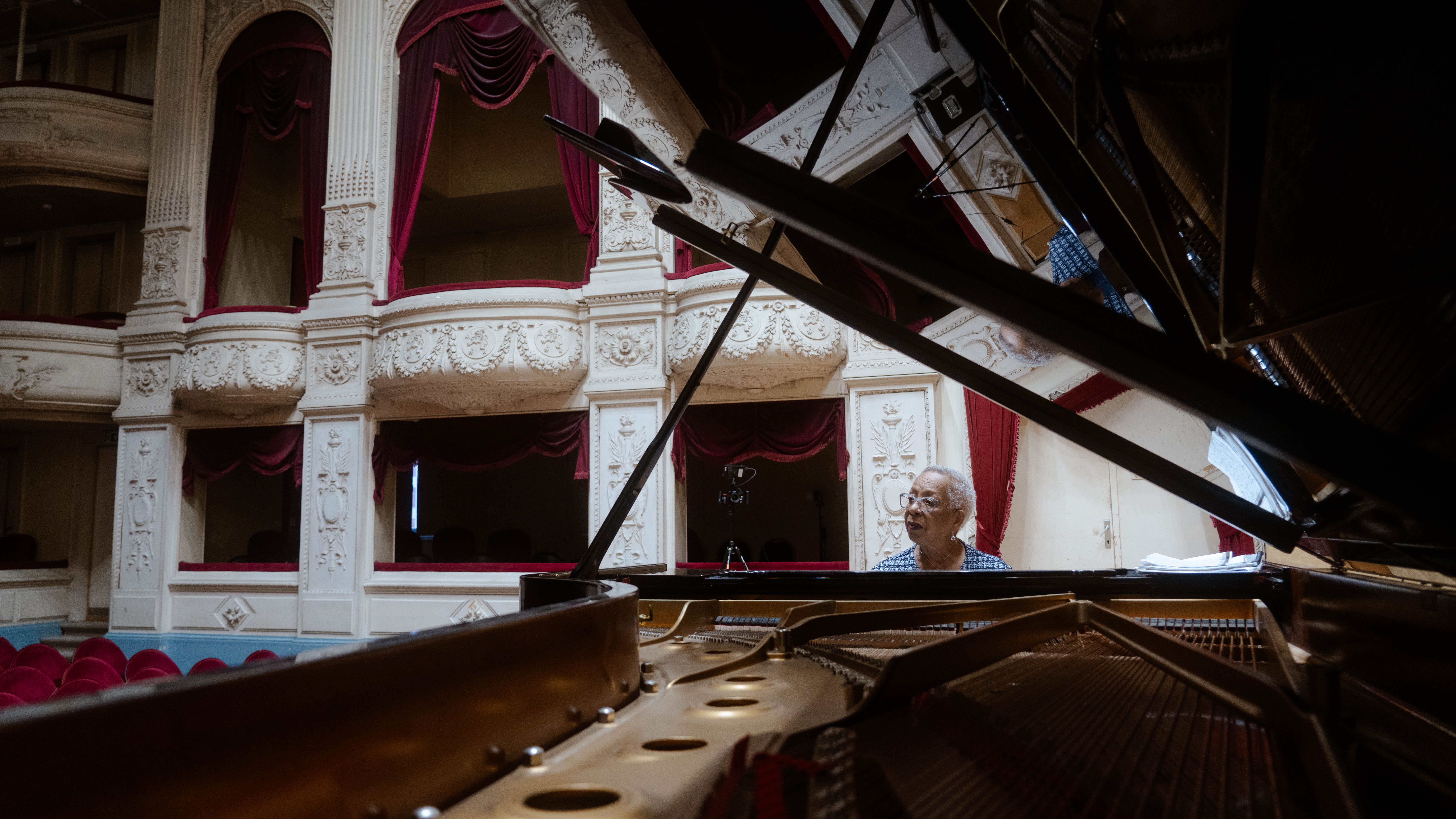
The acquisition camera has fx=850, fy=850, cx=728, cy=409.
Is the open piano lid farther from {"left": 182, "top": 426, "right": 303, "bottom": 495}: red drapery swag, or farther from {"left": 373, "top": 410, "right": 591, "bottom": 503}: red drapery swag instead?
{"left": 182, "top": 426, "right": 303, "bottom": 495}: red drapery swag

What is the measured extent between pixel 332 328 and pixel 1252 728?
7.88 metres

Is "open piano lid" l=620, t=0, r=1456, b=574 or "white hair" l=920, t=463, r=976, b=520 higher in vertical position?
"open piano lid" l=620, t=0, r=1456, b=574

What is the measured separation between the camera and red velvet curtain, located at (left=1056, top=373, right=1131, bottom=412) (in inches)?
228

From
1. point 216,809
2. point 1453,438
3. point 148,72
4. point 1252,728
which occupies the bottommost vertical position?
point 1252,728

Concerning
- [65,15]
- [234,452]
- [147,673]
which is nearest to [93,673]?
[147,673]

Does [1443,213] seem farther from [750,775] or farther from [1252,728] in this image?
[750,775]

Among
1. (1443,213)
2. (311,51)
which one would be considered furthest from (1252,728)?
(311,51)

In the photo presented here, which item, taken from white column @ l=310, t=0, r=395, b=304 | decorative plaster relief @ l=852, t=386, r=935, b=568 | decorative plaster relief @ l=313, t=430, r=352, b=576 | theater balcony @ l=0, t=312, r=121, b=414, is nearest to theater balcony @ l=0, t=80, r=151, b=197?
theater balcony @ l=0, t=312, r=121, b=414

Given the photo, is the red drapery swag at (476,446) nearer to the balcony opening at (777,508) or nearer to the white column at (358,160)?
the white column at (358,160)

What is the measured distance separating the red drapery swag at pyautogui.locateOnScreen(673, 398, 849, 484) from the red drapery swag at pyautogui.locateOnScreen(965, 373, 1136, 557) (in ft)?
3.30

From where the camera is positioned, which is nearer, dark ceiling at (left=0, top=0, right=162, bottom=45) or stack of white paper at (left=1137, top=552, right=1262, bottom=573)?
stack of white paper at (left=1137, top=552, right=1262, bottom=573)

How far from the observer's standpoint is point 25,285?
10.4m

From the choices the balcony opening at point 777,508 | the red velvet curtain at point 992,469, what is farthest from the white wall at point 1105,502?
the balcony opening at point 777,508

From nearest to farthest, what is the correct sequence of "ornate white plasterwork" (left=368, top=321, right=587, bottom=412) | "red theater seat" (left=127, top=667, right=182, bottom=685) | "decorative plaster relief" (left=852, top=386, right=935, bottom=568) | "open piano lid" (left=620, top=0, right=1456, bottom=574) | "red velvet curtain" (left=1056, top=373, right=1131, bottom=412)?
1. "open piano lid" (left=620, top=0, right=1456, bottom=574)
2. "red theater seat" (left=127, top=667, right=182, bottom=685)
3. "red velvet curtain" (left=1056, top=373, right=1131, bottom=412)
4. "decorative plaster relief" (left=852, top=386, right=935, bottom=568)
5. "ornate white plasterwork" (left=368, top=321, right=587, bottom=412)
